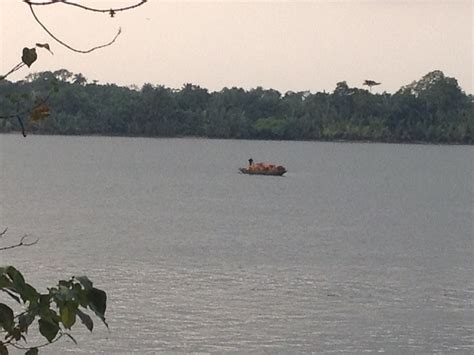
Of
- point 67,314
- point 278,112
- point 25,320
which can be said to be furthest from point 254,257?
point 278,112

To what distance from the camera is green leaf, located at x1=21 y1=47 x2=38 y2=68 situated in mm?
2465

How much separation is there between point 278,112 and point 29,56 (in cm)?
11294

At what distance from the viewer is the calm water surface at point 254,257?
603 inches

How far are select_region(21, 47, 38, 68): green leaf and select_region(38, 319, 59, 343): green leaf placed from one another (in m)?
0.52

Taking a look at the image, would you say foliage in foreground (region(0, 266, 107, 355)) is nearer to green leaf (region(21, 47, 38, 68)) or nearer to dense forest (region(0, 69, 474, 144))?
green leaf (region(21, 47, 38, 68))

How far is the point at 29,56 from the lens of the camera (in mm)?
2479

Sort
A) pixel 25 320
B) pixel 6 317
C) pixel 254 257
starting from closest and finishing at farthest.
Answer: pixel 6 317, pixel 25 320, pixel 254 257

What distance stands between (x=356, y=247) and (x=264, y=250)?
2.72m

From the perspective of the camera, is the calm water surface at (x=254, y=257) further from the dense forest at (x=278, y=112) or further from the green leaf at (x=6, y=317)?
the dense forest at (x=278, y=112)

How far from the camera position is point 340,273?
22.1 m

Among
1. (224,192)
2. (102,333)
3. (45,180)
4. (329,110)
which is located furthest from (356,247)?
(329,110)

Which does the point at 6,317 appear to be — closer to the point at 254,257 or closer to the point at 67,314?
the point at 67,314

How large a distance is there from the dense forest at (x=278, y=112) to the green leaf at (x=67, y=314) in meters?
104

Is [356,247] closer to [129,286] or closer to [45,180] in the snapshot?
[129,286]
